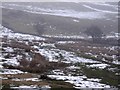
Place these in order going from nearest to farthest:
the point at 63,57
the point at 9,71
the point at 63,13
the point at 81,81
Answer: the point at 81,81, the point at 9,71, the point at 63,57, the point at 63,13

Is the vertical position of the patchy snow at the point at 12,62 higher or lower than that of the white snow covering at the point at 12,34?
lower

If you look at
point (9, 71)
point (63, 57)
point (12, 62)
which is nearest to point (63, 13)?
point (63, 57)

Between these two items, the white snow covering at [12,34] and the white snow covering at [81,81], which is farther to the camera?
the white snow covering at [12,34]

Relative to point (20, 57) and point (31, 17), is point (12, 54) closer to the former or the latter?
point (20, 57)

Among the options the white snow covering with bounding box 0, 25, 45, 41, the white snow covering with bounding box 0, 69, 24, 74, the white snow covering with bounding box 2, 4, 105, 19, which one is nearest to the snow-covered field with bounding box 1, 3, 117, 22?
the white snow covering with bounding box 2, 4, 105, 19

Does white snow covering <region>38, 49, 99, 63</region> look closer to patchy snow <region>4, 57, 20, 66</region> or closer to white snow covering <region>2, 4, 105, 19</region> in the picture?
patchy snow <region>4, 57, 20, 66</region>

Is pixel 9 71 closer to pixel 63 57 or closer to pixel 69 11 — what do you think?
pixel 63 57

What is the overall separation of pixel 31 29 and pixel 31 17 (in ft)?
69.4

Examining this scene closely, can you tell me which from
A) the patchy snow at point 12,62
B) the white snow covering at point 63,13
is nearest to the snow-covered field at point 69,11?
the white snow covering at point 63,13

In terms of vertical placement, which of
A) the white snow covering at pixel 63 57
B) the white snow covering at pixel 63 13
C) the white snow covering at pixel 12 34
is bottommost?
the white snow covering at pixel 63 57

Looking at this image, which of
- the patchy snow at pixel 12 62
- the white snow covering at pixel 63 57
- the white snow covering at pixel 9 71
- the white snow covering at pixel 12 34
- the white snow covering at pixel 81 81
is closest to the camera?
the white snow covering at pixel 81 81

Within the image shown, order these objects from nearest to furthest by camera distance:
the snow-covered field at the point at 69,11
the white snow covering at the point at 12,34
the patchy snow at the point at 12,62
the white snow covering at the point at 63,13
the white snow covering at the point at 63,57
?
1. the patchy snow at the point at 12,62
2. the white snow covering at the point at 63,57
3. the white snow covering at the point at 12,34
4. the white snow covering at the point at 63,13
5. the snow-covered field at the point at 69,11

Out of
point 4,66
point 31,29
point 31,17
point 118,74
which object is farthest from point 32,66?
point 31,17

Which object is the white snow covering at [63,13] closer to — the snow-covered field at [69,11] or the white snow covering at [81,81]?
the snow-covered field at [69,11]
